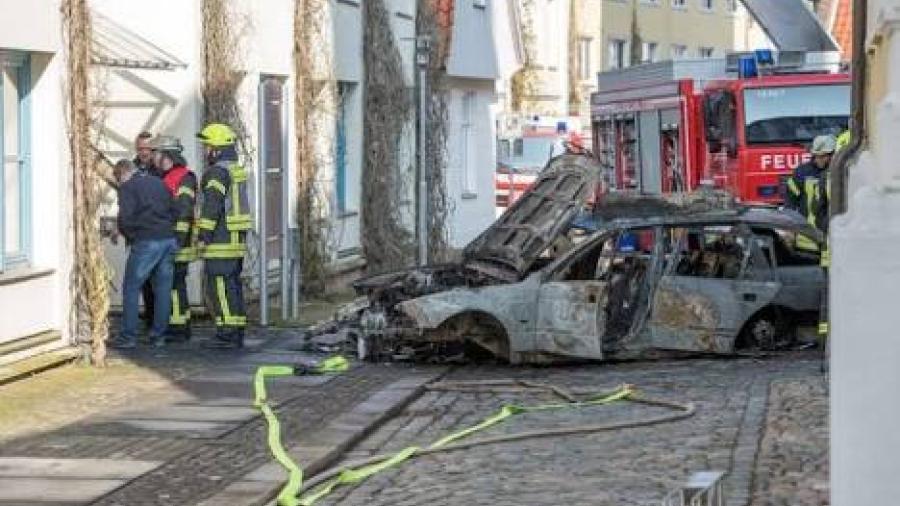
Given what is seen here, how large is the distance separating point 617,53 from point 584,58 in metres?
3.08

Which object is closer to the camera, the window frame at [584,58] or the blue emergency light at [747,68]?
the blue emergency light at [747,68]

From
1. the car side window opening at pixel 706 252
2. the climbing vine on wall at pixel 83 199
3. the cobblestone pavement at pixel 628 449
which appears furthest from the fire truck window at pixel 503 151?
the cobblestone pavement at pixel 628 449

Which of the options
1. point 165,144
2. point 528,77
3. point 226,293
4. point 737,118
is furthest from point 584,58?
point 226,293

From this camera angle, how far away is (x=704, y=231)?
45.8ft

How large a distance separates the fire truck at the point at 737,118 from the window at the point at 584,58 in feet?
96.7

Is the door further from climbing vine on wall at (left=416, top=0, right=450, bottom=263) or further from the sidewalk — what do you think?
climbing vine on wall at (left=416, top=0, right=450, bottom=263)

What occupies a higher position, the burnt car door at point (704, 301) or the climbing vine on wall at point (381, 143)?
the climbing vine on wall at point (381, 143)

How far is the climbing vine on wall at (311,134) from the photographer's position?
19.6 metres

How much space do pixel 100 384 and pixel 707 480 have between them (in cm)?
719

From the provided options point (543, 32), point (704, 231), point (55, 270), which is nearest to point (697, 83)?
point (704, 231)

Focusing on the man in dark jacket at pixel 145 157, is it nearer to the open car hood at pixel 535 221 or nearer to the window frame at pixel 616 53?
the open car hood at pixel 535 221

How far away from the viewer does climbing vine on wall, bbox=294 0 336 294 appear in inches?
773

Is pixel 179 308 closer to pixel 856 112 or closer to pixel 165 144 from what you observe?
pixel 165 144

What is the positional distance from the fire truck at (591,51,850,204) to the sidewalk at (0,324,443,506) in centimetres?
675
